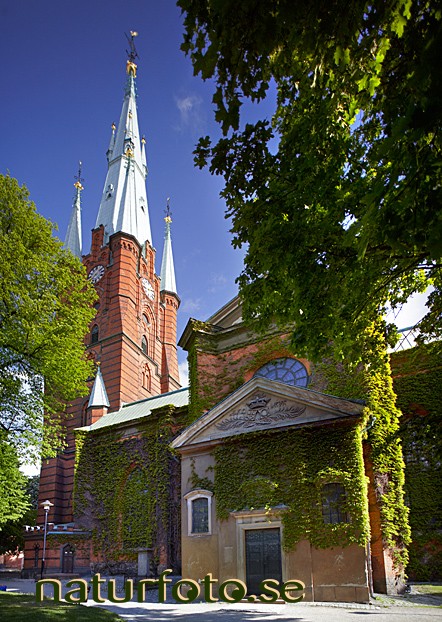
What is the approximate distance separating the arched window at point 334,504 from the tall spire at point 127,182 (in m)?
33.7

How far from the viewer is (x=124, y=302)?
4116 centimetres

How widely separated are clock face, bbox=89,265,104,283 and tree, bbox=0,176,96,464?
86.4 ft

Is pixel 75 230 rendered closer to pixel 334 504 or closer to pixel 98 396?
pixel 98 396

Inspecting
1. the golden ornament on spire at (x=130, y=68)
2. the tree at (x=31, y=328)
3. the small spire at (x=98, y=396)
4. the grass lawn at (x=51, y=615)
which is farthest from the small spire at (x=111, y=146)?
the grass lawn at (x=51, y=615)

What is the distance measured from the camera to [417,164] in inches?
191

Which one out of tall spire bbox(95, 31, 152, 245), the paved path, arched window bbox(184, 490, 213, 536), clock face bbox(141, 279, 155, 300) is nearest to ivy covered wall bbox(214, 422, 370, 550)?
arched window bbox(184, 490, 213, 536)

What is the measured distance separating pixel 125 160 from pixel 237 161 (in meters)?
46.5

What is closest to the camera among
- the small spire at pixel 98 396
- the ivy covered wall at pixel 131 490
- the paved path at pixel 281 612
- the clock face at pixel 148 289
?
the paved path at pixel 281 612

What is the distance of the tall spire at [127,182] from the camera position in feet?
154

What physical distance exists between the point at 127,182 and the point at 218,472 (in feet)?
126

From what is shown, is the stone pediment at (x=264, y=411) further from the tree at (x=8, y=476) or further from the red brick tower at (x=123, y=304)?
the red brick tower at (x=123, y=304)

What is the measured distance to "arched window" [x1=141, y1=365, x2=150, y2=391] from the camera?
1679 inches

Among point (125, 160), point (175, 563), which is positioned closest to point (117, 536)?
point (175, 563)

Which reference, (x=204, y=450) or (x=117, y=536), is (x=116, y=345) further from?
(x=204, y=450)
